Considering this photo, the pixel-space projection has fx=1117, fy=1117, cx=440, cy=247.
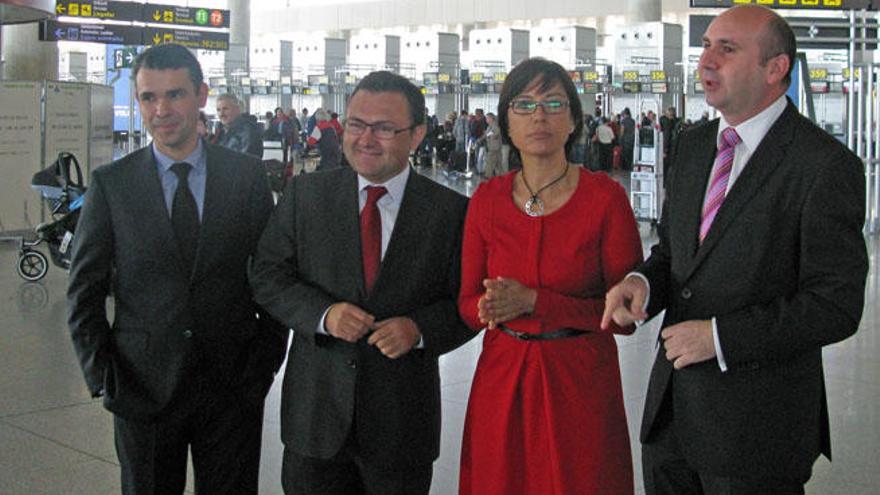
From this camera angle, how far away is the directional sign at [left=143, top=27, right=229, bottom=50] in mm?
23250

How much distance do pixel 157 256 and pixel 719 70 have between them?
5.37ft

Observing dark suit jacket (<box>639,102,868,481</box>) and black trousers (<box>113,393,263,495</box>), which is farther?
black trousers (<box>113,393,263,495</box>)

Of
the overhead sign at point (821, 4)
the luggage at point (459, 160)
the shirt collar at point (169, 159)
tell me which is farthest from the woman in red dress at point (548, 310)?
the luggage at point (459, 160)

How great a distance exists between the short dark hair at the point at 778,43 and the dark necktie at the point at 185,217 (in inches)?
64.9

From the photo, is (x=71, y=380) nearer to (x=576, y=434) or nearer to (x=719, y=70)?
(x=576, y=434)

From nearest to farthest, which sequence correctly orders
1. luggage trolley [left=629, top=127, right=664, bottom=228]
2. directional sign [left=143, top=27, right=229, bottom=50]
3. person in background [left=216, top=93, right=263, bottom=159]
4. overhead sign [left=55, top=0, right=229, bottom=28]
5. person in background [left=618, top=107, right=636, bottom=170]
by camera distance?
person in background [left=216, top=93, right=263, bottom=159] → luggage trolley [left=629, top=127, right=664, bottom=228] → overhead sign [left=55, top=0, right=229, bottom=28] → directional sign [left=143, top=27, right=229, bottom=50] → person in background [left=618, top=107, right=636, bottom=170]

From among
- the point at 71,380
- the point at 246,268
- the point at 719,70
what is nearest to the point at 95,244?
the point at 246,268

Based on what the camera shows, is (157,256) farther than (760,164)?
Yes

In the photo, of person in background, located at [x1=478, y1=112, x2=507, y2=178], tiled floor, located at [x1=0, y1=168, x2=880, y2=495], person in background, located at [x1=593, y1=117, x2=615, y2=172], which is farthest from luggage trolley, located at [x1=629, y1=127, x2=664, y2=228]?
person in background, located at [x1=593, y1=117, x2=615, y2=172]

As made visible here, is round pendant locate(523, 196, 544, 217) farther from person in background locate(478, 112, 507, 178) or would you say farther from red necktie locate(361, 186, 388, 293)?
person in background locate(478, 112, 507, 178)

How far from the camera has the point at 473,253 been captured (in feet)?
9.70

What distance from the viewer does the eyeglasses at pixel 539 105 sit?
114 inches

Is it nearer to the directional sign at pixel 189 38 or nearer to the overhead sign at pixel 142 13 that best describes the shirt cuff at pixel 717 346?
the overhead sign at pixel 142 13

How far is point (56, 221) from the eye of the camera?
34.0 feet
